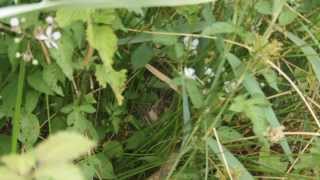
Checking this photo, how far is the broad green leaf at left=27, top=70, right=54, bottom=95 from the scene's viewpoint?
4.29 ft

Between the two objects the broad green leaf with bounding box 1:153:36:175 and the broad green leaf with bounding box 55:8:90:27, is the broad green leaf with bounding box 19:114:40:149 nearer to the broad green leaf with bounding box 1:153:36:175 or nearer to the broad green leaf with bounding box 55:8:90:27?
the broad green leaf with bounding box 55:8:90:27

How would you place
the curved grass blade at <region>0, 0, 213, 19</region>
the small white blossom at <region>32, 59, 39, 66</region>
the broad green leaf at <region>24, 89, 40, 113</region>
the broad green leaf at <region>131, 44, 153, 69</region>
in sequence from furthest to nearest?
the broad green leaf at <region>131, 44, 153, 69</region> → the broad green leaf at <region>24, 89, 40, 113</region> → the small white blossom at <region>32, 59, 39, 66</region> → the curved grass blade at <region>0, 0, 213, 19</region>

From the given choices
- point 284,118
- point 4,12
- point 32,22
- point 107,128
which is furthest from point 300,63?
point 4,12

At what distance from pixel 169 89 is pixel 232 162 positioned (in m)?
0.32

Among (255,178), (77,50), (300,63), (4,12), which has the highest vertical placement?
(4,12)

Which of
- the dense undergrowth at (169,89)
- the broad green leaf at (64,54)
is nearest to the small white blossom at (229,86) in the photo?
the dense undergrowth at (169,89)

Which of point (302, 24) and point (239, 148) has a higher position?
point (302, 24)

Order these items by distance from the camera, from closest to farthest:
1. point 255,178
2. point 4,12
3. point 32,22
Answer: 1. point 4,12
2. point 32,22
3. point 255,178

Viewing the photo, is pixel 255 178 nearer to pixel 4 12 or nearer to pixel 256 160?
pixel 256 160

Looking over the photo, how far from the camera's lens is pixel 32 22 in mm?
1169

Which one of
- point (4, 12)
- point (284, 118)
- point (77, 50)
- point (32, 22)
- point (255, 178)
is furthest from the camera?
point (284, 118)

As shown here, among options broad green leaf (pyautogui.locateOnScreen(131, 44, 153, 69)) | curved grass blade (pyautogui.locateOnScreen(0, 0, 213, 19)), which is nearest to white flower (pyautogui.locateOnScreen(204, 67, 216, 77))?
broad green leaf (pyautogui.locateOnScreen(131, 44, 153, 69))

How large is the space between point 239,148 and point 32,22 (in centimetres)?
64

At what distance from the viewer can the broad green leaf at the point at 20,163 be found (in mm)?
476
